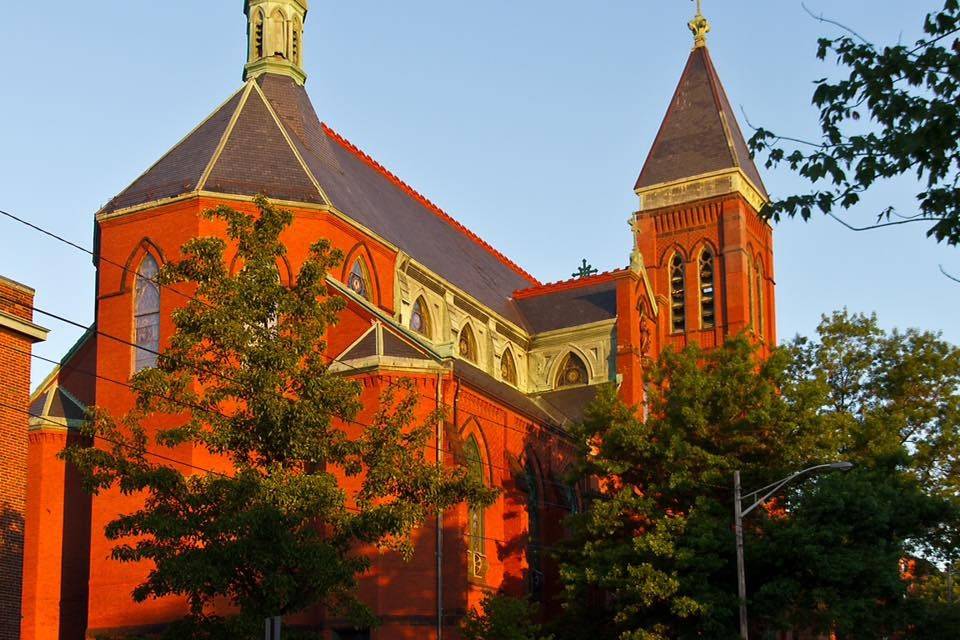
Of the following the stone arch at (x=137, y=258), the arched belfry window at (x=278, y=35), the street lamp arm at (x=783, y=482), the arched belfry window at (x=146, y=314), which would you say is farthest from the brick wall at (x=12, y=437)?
the arched belfry window at (x=278, y=35)

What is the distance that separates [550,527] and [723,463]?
9.00 m

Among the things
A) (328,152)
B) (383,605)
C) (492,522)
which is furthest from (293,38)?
(383,605)

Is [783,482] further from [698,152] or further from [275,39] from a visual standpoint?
[698,152]

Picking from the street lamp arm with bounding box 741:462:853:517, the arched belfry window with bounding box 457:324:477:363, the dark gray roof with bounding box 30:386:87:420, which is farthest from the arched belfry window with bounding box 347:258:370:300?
the street lamp arm with bounding box 741:462:853:517

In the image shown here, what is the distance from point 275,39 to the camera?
3947 centimetres

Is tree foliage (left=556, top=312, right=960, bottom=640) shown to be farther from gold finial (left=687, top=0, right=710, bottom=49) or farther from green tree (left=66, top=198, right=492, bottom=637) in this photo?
gold finial (left=687, top=0, right=710, bottom=49)

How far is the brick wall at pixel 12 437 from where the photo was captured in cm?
2091

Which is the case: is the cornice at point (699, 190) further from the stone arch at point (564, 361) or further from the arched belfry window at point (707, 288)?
the stone arch at point (564, 361)

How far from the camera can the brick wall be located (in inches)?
823

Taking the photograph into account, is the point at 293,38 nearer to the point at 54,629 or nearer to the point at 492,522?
the point at 492,522

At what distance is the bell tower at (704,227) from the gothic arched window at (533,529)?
1369 centimetres

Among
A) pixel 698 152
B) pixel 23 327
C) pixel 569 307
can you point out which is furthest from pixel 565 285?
pixel 23 327

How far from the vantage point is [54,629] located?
102ft

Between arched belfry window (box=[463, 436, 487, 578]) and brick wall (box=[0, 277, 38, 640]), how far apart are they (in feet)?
42.5
